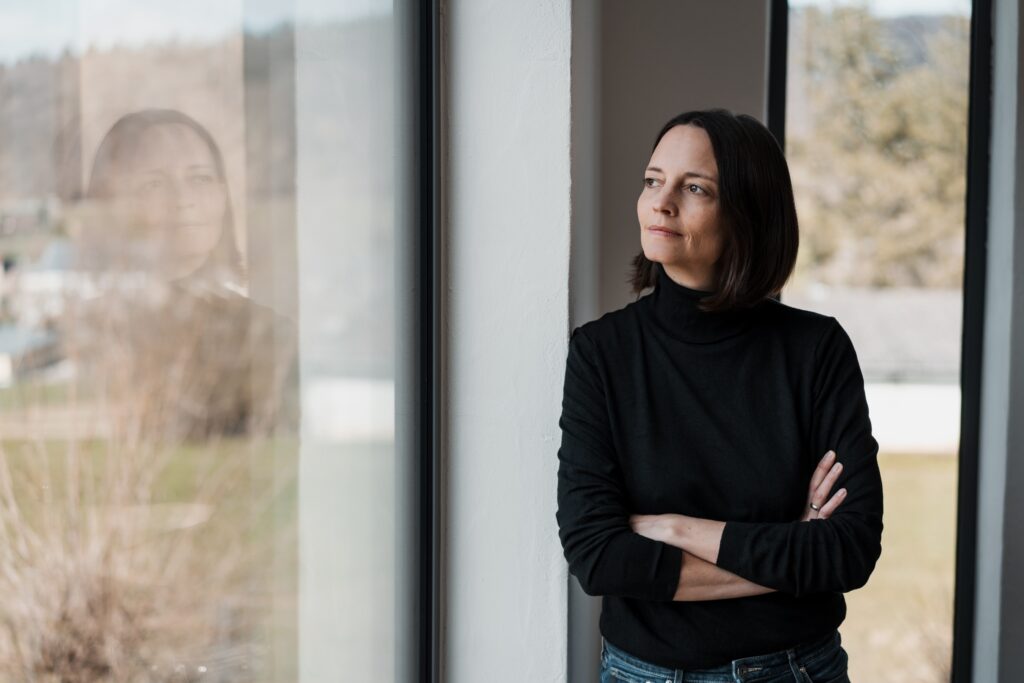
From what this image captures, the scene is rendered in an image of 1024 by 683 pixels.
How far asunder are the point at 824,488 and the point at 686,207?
1.69 ft

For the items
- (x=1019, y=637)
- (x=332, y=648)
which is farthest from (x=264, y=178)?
(x=1019, y=637)

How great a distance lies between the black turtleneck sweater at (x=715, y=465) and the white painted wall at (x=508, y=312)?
180 mm

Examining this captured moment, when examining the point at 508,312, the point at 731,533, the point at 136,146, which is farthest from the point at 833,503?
the point at 136,146

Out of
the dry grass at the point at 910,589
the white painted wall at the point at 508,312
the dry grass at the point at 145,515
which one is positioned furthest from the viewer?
the dry grass at the point at 910,589

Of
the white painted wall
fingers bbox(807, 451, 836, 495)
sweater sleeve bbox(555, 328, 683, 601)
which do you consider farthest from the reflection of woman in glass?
fingers bbox(807, 451, 836, 495)

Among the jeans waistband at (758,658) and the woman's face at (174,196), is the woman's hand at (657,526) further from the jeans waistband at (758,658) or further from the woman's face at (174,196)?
the woman's face at (174,196)

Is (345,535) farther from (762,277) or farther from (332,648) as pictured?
(762,277)

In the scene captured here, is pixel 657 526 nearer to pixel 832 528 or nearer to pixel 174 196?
pixel 832 528

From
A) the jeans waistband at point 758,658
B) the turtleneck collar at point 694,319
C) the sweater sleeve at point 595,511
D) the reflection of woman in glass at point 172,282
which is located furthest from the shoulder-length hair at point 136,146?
the jeans waistband at point 758,658

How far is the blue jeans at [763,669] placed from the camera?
1.63 metres

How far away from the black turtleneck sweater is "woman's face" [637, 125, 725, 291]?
0.07 metres

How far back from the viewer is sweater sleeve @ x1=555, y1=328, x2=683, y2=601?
161 centimetres

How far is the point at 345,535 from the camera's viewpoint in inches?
A: 62.7

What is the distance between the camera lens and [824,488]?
5.42ft
